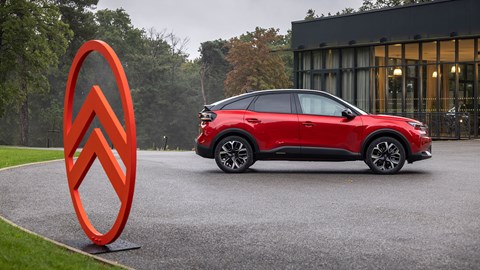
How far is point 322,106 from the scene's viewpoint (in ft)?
49.3

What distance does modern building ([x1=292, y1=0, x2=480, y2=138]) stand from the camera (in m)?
30.1

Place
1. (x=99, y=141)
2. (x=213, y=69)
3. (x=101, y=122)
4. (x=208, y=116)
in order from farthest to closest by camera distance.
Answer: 1. (x=213, y=69)
2. (x=208, y=116)
3. (x=99, y=141)
4. (x=101, y=122)

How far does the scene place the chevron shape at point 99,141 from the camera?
Answer: 6.42 meters

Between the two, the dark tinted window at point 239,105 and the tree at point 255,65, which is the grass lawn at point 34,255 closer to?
the dark tinted window at point 239,105

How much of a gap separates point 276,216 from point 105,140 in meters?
3.05

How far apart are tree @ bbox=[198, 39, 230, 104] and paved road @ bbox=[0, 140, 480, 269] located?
6762cm

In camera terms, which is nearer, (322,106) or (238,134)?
(238,134)

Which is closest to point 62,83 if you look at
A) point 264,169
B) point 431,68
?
point 431,68

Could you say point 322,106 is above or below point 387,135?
above

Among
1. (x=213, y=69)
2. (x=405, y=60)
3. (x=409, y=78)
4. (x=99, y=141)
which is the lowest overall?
(x=99, y=141)

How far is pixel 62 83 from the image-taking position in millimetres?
71812

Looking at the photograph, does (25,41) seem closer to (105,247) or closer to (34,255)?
(105,247)

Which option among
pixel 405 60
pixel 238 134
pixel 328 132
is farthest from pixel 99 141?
pixel 405 60

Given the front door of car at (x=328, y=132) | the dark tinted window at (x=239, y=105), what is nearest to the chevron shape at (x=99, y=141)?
the dark tinted window at (x=239, y=105)
